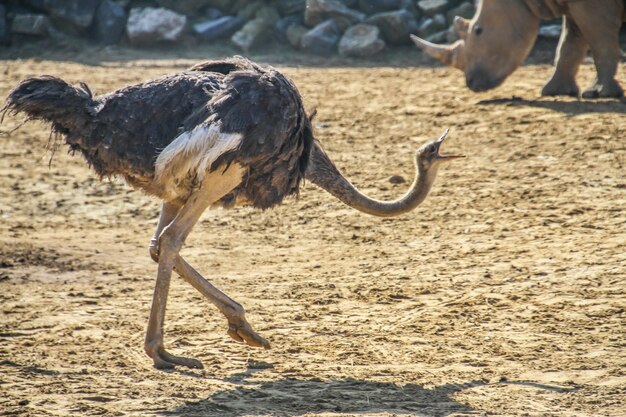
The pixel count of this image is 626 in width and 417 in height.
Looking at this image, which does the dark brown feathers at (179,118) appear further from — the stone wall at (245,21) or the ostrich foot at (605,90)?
the stone wall at (245,21)

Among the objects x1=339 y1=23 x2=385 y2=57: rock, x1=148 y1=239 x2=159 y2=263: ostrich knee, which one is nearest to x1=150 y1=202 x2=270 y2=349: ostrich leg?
x1=148 y1=239 x2=159 y2=263: ostrich knee

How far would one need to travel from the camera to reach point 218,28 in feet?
54.3

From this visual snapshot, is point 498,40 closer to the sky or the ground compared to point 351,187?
closer to the sky

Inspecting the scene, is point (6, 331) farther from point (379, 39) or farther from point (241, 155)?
point (379, 39)

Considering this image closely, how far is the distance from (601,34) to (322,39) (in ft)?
18.6

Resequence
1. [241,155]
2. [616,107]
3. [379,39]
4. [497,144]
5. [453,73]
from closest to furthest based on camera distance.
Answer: [241,155], [497,144], [616,107], [453,73], [379,39]

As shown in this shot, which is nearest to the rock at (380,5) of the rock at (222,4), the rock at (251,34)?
the rock at (251,34)

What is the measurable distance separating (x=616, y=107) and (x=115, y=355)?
6.33m

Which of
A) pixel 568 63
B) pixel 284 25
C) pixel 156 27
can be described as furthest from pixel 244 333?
pixel 156 27

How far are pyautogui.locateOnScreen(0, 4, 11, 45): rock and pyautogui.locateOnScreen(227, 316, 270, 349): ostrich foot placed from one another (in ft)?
40.9

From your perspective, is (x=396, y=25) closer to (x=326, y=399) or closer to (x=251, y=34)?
(x=251, y=34)

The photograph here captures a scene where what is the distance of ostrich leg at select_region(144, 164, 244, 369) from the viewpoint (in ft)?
17.3

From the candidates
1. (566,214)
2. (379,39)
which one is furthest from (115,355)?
(379,39)

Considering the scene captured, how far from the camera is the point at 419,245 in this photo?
24.1 ft
